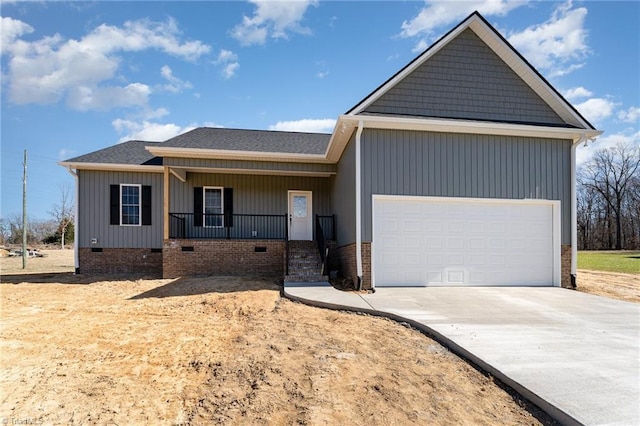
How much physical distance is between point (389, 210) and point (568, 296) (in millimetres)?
4447

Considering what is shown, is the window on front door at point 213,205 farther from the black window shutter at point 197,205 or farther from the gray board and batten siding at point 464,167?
the gray board and batten siding at point 464,167

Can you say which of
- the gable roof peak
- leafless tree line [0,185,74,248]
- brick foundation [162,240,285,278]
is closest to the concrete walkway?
brick foundation [162,240,285,278]

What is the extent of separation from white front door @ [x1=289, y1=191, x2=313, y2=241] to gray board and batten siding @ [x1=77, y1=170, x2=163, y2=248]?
4.87 metres

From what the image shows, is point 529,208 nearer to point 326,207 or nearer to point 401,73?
point 401,73

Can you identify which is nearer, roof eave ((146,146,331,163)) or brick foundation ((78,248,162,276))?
roof eave ((146,146,331,163))

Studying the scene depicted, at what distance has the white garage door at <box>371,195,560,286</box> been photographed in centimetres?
864

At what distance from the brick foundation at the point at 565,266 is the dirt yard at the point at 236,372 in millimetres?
6268

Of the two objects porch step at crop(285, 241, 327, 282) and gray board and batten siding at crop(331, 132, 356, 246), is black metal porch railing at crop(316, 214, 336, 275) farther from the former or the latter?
gray board and batten siding at crop(331, 132, 356, 246)

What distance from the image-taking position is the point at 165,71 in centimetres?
1123

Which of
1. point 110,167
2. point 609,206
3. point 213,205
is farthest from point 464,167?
point 609,206

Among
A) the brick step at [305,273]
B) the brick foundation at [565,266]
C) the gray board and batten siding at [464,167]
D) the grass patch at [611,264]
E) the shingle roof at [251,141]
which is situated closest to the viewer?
the gray board and batten siding at [464,167]

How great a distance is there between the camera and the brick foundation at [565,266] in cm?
914

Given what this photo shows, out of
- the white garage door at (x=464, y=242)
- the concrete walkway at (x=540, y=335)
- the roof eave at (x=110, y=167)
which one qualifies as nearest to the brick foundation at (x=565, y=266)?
the white garage door at (x=464, y=242)

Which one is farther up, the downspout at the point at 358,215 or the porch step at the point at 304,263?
the downspout at the point at 358,215
